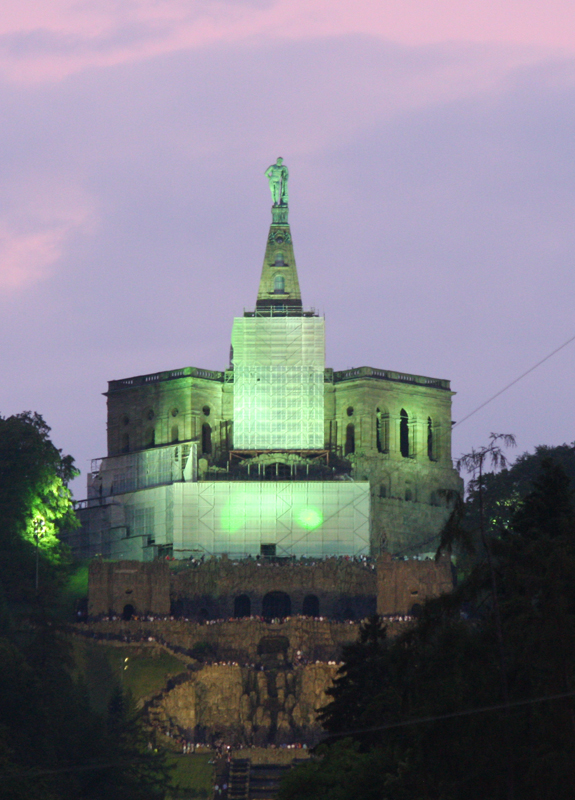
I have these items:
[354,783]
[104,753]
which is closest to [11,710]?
[104,753]

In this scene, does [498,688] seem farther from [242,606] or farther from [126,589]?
[242,606]

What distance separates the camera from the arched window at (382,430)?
12738cm

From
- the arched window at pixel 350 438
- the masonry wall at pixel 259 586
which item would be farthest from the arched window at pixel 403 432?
the masonry wall at pixel 259 586

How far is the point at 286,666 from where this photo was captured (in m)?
101

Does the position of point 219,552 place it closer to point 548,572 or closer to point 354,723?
point 354,723

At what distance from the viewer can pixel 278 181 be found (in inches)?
5512

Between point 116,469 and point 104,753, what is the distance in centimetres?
4918

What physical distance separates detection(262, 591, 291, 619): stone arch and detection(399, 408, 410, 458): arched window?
1872 centimetres

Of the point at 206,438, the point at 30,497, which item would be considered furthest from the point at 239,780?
the point at 206,438

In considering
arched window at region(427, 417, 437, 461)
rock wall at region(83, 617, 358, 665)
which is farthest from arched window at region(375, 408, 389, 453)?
rock wall at region(83, 617, 358, 665)

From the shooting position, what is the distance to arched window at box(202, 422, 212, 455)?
425 ft

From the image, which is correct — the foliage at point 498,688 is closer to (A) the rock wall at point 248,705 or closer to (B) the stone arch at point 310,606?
(A) the rock wall at point 248,705

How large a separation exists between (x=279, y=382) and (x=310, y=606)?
787 inches

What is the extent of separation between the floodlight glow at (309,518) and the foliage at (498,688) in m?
64.1
